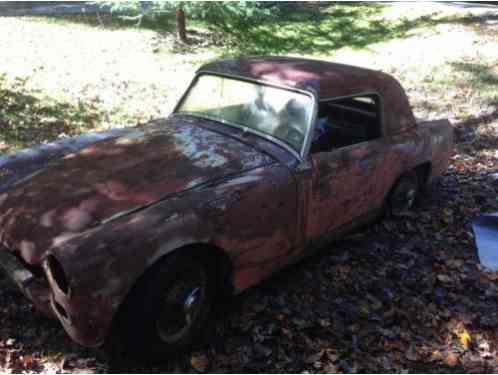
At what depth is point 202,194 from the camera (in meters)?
3.07

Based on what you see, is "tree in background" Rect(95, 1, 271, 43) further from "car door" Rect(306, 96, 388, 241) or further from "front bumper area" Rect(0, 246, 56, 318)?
"front bumper area" Rect(0, 246, 56, 318)

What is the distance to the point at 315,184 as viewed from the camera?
3.68m

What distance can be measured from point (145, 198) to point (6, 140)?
170 inches

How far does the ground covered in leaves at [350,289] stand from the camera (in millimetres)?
3143

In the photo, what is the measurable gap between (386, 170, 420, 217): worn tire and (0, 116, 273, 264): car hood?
1872 mm

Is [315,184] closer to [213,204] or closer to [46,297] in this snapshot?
[213,204]

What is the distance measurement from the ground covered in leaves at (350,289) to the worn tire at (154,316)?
138mm

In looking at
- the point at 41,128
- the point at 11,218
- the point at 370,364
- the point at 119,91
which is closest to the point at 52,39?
the point at 119,91

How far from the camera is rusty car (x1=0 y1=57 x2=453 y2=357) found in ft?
8.75

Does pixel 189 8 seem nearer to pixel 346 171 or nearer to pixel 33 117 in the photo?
pixel 33 117

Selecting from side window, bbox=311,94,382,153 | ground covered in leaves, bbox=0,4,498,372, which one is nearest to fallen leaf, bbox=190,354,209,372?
ground covered in leaves, bbox=0,4,498,372

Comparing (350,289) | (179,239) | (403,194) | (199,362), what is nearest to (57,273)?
(179,239)

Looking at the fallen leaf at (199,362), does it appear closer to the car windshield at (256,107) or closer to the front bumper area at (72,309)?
the front bumper area at (72,309)

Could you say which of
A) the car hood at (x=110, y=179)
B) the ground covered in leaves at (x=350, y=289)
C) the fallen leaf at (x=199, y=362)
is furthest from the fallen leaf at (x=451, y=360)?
the car hood at (x=110, y=179)
